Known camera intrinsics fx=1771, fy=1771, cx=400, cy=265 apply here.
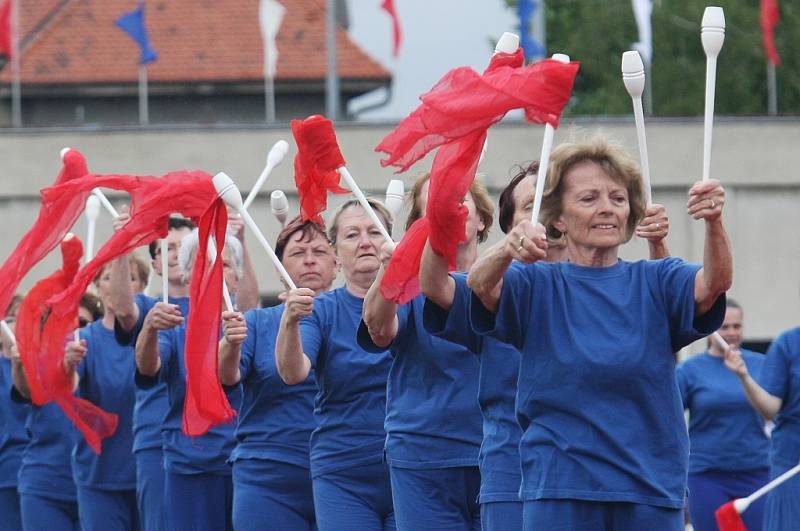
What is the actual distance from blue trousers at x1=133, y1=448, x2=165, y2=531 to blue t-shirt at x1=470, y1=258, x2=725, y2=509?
4.18 m

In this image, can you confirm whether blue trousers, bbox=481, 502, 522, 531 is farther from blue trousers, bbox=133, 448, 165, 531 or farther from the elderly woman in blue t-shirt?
blue trousers, bbox=133, 448, 165, 531

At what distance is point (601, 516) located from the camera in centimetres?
512

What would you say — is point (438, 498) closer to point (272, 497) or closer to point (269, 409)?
point (272, 497)

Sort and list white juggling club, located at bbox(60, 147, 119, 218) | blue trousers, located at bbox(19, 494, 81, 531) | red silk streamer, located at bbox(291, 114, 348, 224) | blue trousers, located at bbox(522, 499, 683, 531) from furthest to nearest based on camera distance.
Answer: blue trousers, located at bbox(19, 494, 81, 531) → white juggling club, located at bbox(60, 147, 119, 218) → red silk streamer, located at bbox(291, 114, 348, 224) → blue trousers, located at bbox(522, 499, 683, 531)

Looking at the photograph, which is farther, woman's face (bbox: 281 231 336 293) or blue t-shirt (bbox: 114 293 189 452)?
blue t-shirt (bbox: 114 293 189 452)

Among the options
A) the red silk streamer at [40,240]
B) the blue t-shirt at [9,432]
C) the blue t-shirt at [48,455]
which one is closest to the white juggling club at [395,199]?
the red silk streamer at [40,240]

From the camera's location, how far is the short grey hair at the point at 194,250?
8.78 meters

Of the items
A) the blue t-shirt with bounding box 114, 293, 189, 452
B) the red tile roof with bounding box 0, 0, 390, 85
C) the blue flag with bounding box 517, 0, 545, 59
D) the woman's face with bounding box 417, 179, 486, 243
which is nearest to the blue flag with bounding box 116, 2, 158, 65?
the blue flag with bounding box 517, 0, 545, 59

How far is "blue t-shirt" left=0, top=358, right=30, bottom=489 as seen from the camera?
1113 cm

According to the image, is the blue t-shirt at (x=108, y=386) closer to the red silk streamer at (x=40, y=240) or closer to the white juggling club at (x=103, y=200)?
the white juggling club at (x=103, y=200)

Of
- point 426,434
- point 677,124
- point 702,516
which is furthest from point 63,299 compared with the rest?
point 677,124

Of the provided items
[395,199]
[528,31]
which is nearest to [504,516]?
[395,199]

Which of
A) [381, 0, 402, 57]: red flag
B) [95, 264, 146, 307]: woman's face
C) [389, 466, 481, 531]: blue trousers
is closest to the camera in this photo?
[389, 466, 481, 531]: blue trousers

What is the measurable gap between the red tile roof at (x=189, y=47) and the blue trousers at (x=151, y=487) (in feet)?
80.3
